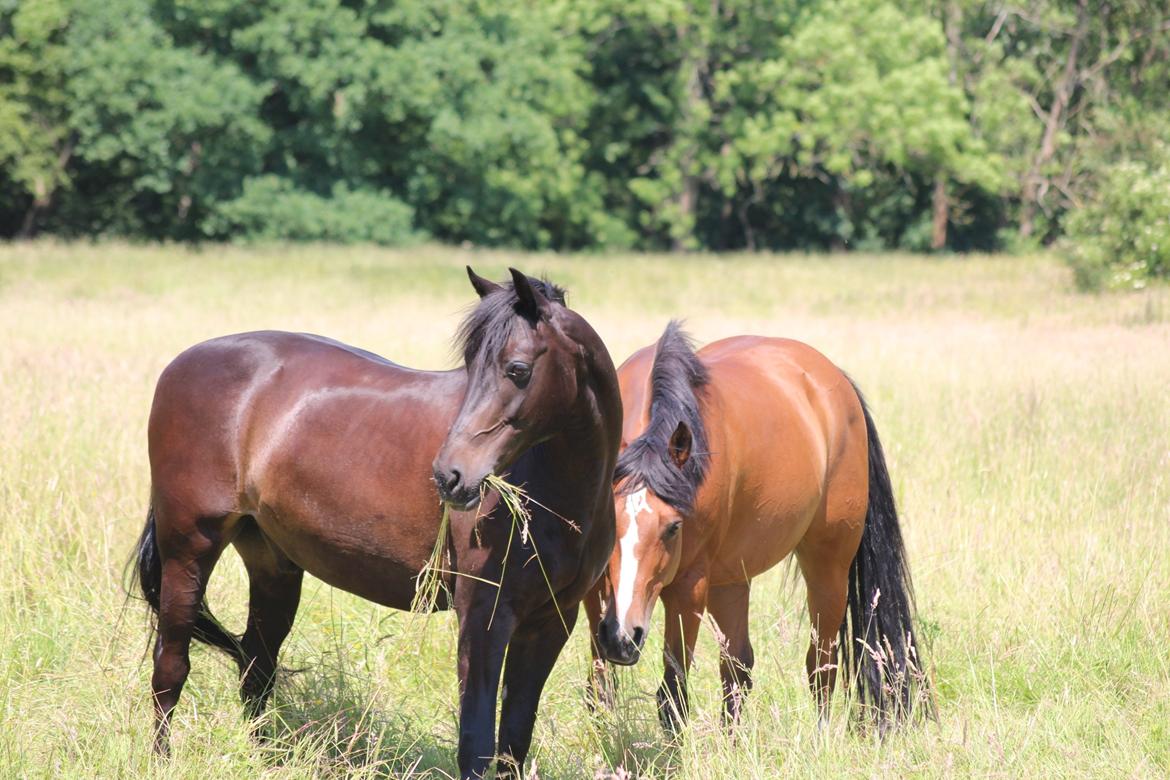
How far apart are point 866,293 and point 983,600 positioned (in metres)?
14.6

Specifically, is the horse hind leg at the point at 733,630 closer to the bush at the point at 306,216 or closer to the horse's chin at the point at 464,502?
the horse's chin at the point at 464,502

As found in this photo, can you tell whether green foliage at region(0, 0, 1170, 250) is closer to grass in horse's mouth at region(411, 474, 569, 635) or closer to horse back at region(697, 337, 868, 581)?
horse back at region(697, 337, 868, 581)

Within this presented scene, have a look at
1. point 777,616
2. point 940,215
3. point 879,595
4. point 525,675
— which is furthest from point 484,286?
point 940,215

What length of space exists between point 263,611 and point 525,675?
1.19m

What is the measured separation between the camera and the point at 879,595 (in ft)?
16.0

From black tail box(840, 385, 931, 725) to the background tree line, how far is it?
2392 centimetres

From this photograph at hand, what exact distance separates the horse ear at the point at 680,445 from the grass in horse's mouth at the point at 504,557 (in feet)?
2.59

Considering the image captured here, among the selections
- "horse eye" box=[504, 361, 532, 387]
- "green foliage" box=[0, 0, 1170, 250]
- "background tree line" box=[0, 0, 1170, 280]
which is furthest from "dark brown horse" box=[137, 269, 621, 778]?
"green foliage" box=[0, 0, 1170, 250]

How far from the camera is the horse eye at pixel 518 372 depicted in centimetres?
306

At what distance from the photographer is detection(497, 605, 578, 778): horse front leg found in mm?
3529

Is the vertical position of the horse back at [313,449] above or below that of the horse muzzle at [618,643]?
above

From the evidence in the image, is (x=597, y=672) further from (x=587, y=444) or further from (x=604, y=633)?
(x=587, y=444)

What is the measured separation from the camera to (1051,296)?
17.2 m

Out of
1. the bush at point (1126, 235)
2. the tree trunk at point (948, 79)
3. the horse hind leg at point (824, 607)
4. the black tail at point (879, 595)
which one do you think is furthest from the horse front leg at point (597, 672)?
the tree trunk at point (948, 79)
